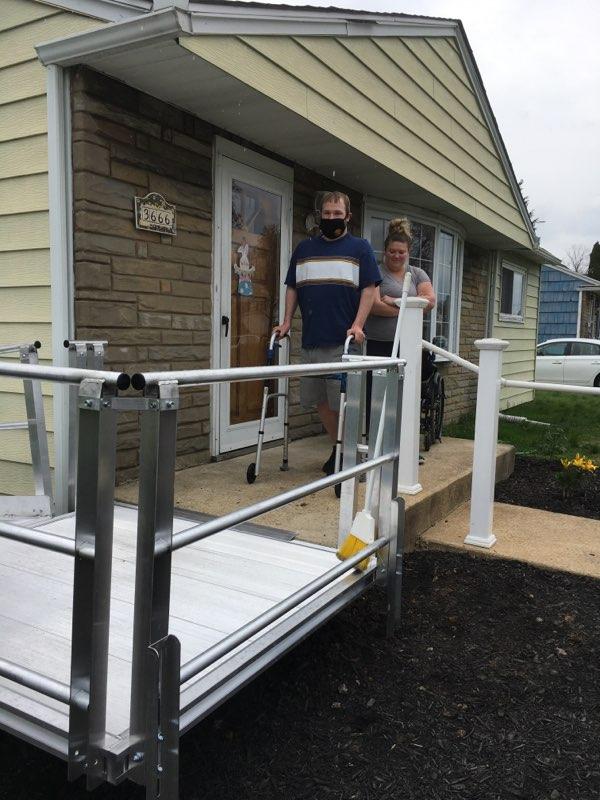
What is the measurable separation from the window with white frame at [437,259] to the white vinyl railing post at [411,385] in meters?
2.77

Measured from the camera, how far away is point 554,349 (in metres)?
15.7

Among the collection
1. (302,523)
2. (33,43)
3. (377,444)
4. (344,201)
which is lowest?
(302,523)

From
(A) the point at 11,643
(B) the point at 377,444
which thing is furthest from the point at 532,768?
(A) the point at 11,643

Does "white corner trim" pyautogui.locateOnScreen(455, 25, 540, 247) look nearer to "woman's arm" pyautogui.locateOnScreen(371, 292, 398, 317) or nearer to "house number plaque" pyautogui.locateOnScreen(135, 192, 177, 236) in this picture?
"woman's arm" pyautogui.locateOnScreen(371, 292, 398, 317)

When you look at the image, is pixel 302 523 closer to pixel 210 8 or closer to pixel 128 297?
pixel 128 297

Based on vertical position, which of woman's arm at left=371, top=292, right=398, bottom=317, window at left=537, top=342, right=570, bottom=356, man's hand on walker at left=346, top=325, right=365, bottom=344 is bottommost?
window at left=537, top=342, right=570, bottom=356

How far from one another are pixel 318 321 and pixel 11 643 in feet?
7.65

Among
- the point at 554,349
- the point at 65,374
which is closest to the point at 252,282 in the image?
the point at 65,374

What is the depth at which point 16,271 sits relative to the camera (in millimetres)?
3502

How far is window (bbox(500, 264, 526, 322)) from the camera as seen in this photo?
993 centimetres

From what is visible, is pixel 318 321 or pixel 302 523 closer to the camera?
pixel 302 523

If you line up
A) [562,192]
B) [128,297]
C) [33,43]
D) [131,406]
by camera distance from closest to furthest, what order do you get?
1. [131,406]
2. [33,43]
3. [128,297]
4. [562,192]

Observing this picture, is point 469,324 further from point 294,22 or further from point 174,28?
point 174,28

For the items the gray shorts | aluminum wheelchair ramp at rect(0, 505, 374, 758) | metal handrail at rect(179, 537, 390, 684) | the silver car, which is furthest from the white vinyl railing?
the silver car
